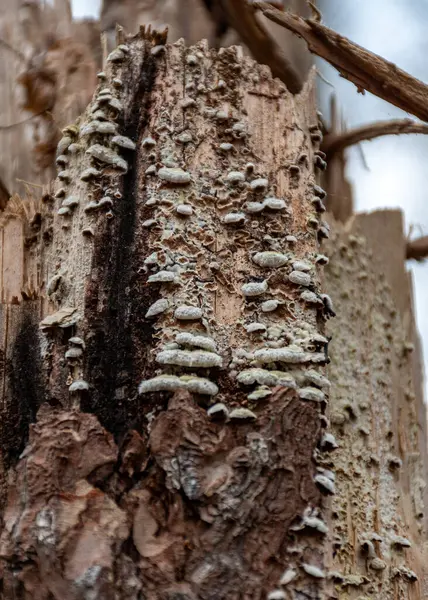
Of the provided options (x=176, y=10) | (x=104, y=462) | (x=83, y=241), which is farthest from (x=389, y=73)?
(x=104, y=462)

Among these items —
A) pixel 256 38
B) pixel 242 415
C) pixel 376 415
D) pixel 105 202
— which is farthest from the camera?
pixel 376 415

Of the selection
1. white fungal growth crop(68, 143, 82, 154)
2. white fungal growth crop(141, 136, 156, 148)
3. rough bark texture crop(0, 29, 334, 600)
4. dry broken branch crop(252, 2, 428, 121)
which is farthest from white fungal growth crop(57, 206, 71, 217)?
dry broken branch crop(252, 2, 428, 121)

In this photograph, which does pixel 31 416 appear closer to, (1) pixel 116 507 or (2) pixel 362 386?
(1) pixel 116 507

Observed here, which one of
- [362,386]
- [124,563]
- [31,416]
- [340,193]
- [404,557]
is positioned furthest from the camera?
[340,193]

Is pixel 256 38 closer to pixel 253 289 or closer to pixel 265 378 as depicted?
pixel 253 289

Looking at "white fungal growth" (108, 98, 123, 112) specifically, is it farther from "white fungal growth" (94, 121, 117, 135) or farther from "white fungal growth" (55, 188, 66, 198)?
"white fungal growth" (55, 188, 66, 198)

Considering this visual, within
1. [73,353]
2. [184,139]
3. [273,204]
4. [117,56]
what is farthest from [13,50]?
[73,353]
